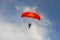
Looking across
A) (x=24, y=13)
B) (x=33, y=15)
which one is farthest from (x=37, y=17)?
(x=24, y=13)

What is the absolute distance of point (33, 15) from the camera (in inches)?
1340

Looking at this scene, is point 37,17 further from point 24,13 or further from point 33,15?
point 24,13

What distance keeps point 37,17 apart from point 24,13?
3.67 metres

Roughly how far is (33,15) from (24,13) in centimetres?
254

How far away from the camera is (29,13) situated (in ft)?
111

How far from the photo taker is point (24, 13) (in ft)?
110

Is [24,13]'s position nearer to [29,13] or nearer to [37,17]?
[29,13]

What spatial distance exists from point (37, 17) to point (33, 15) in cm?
123

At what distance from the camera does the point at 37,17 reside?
33.8 metres

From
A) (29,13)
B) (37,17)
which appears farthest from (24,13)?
(37,17)
